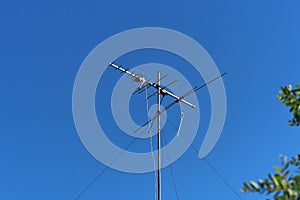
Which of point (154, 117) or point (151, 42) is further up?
point (151, 42)

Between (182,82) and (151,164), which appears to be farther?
(182,82)

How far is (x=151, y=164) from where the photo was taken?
276 inches

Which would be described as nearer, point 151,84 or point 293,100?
point 293,100

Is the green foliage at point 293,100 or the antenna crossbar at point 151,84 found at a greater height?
the antenna crossbar at point 151,84

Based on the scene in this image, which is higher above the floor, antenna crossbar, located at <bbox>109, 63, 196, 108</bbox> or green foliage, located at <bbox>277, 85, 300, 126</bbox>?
antenna crossbar, located at <bbox>109, 63, 196, 108</bbox>

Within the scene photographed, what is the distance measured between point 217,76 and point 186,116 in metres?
1.28

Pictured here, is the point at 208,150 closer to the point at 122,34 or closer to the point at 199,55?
the point at 199,55

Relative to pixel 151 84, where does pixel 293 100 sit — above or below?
below

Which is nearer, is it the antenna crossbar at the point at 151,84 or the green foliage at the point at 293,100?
the green foliage at the point at 293,100

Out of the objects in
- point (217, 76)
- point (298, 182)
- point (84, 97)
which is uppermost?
point (84, 97)

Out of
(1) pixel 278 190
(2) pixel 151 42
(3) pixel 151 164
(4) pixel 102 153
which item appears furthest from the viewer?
(2) pixel 151 42

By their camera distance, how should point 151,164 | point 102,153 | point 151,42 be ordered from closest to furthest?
point 151,164 < point 102,153 < point 151,42

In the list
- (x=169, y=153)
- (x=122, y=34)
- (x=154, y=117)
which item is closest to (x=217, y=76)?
(x=154, y=117)

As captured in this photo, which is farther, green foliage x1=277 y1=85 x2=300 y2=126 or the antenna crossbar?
the antenna crossbar
